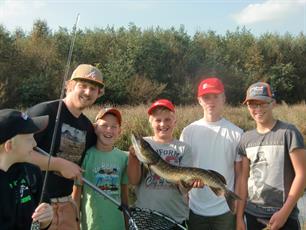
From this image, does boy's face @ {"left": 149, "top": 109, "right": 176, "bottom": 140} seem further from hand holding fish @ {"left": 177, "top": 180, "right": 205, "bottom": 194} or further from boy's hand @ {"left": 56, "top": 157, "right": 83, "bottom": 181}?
boy's hand @ {"left": 56, "top": 157, "right": 83, "bottom": 181}

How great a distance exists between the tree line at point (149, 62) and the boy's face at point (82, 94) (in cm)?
2091

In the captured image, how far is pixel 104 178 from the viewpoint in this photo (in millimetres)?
4184

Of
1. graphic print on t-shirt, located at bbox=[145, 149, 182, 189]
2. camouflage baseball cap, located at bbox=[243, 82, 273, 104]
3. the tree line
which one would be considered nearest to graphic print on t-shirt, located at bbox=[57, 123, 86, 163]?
graphic print on t-shirt, located at bbox=[145, 149, 182, 189]

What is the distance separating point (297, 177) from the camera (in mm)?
3941

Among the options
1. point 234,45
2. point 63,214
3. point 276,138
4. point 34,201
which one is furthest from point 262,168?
point 234,45

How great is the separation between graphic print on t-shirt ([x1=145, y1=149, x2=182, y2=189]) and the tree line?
21.1 m

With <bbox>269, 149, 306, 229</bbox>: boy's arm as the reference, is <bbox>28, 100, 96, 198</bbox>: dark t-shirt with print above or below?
above

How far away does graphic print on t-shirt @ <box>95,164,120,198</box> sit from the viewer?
13.7 ft

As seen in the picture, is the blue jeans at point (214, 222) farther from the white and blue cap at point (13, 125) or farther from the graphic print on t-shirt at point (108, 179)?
the white and blue cap at point (13, 125)

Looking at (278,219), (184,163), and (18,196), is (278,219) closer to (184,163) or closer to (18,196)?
(184,163)

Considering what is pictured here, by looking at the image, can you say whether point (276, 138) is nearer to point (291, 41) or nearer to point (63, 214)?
point (63, 214)

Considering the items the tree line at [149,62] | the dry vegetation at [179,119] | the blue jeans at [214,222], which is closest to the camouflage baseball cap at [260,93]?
the blue jeans at [214,222]

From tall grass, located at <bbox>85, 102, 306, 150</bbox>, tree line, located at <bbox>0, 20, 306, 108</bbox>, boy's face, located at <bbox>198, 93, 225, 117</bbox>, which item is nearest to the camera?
boy's face, located at <bbox>198, 93, 225, 117</bbox>

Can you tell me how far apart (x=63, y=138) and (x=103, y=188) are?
1.93 feet
